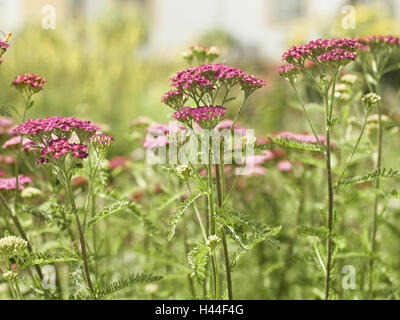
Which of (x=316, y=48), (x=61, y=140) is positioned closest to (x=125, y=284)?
(x=61, y=140)

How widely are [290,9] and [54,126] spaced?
1418cm

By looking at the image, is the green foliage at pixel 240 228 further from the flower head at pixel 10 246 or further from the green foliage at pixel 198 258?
the flower head at pixel 10 246

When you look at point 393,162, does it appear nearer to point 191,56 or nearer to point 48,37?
point 191,56

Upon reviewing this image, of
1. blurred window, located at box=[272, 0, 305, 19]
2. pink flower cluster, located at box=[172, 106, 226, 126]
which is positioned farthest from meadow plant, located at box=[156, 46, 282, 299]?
blurred window, located at box=[272, 0, 305, 19]

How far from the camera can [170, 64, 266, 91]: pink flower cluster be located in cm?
118

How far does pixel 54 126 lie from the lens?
1.14 metres

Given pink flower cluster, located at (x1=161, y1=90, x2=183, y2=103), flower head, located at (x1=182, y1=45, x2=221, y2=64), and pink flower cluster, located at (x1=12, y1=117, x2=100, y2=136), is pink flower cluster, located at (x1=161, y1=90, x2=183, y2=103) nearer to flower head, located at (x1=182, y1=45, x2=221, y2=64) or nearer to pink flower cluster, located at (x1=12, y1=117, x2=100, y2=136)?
pink flower cluster, located at (x1=12, y1=117, x2=100, y2=136)

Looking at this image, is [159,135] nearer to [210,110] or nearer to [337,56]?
[210,110]

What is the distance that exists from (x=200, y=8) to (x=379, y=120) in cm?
1539

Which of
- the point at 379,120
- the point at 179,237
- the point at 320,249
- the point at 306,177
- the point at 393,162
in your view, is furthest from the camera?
the point at 393,162

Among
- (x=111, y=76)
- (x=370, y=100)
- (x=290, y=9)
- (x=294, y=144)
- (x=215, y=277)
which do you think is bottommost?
(x=215, y=277)

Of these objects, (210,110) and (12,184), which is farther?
(12,184)
